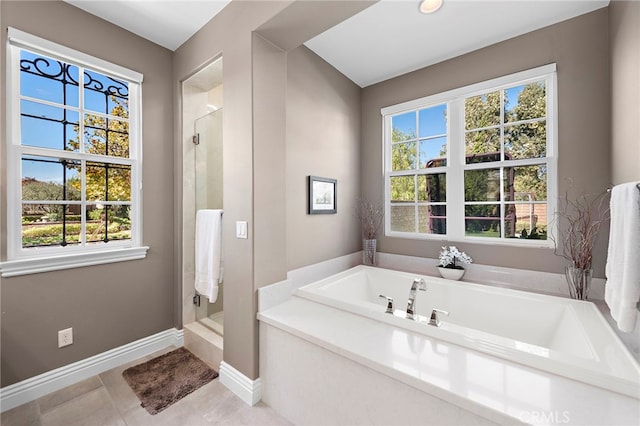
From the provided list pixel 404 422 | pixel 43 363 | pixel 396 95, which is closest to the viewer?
pixel 404 422

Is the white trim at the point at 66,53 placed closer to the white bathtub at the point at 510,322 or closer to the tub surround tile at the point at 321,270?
the tub surround tile at the point at 321,270

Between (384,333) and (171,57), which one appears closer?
(384,333)

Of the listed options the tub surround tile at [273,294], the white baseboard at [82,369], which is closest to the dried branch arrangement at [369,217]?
the tub surround tile at [273,294]

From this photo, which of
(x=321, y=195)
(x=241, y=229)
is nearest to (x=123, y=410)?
(x=241, y=229)

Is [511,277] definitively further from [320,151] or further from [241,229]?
[241,229]

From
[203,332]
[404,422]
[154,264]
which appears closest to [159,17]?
[154,264]

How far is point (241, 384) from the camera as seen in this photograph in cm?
173

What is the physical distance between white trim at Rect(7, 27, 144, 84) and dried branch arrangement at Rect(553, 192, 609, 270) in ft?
11.6

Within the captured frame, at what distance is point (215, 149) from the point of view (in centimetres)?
239

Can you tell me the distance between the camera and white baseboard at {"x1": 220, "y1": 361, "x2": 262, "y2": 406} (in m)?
1.67

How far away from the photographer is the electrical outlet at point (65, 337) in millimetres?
1792

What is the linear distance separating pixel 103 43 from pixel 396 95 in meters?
2.59

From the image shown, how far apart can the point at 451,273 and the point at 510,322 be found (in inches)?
22.1

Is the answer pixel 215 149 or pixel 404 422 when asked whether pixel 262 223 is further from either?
pixel 404 422
